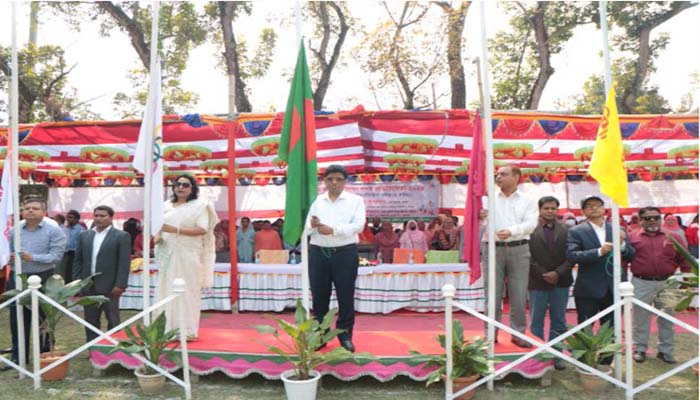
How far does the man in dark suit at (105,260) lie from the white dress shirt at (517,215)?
3.49 metres

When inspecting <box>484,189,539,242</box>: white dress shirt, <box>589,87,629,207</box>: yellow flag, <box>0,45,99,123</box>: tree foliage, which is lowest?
<box>484,189,539,242</box>: white dress shirt

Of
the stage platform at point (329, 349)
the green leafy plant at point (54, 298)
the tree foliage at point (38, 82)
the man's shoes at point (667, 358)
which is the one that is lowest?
the man's shoes at point (667, 358)

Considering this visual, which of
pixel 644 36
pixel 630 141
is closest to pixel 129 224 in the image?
pixel 630 141

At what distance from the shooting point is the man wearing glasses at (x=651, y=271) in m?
5.02

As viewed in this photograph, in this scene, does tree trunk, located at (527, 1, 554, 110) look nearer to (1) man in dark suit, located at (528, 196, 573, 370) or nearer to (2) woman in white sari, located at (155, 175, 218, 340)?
(1) man in dark suit, located at (528, 196, 573, 370)

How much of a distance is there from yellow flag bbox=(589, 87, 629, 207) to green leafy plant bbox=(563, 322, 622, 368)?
103cm

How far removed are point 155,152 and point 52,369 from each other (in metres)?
2.00

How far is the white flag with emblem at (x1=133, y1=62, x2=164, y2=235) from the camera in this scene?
4.29 metres

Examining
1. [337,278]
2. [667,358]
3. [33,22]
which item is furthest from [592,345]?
[33,22]

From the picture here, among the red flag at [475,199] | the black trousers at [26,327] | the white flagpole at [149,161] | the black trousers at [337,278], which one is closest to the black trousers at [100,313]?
the black trousers at [26,327]

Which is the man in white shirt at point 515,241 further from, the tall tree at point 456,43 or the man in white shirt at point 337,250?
the tall tree at point 456,43

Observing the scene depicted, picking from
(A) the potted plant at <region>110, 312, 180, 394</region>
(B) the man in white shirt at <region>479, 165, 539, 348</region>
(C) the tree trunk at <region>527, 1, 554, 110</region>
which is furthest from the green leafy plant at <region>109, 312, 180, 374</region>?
(C) the tree trunk at <region>527, 1, 554, 110</region>

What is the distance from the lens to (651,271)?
505cm

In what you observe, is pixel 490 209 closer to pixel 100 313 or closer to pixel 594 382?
pixel 594 382
